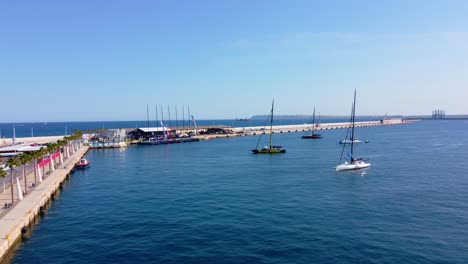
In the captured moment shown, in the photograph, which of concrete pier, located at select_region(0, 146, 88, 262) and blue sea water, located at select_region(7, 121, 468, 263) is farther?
concrete pier, located at select_region(0, 146, 88, 262)

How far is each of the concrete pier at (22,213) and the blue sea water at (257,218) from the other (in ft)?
4.41

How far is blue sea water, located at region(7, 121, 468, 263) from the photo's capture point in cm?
3181

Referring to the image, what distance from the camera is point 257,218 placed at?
42281 millimetres

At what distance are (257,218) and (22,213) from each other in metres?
27.3

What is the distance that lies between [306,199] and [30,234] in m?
36.0

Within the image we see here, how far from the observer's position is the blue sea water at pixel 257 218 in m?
31.8

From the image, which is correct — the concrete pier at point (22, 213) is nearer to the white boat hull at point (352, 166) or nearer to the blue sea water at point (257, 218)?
the blue sea water at point (257, 218)

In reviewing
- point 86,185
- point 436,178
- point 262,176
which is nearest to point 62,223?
point 86,185

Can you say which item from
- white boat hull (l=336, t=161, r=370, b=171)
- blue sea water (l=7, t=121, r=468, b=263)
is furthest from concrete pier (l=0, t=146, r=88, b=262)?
white boat hull (l=336, t=161, r=370, b=171)

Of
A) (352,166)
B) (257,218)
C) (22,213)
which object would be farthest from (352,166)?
(22,213)

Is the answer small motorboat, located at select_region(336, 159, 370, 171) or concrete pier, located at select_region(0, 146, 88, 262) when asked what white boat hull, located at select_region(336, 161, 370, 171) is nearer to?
small motorboat, located at select_region(336, 159, 370, 171)

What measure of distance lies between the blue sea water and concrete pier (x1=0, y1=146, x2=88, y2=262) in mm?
1345

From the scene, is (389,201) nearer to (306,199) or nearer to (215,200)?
(306,199)

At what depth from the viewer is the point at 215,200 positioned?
51375mm
